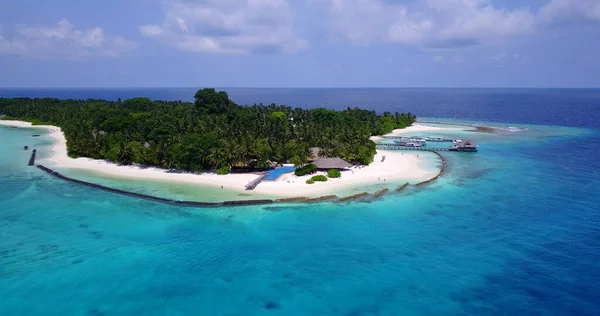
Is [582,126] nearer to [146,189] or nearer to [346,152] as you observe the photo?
[346,152]

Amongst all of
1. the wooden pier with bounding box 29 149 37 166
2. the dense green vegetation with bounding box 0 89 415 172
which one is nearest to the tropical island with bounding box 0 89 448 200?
the dense green vegetation with bounding box 0 89 415 172

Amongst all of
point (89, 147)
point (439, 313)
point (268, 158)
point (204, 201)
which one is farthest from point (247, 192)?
point (89, 147)

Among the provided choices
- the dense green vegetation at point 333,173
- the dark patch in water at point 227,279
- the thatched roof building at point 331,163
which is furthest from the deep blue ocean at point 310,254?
the thatched roof building at point 331,163

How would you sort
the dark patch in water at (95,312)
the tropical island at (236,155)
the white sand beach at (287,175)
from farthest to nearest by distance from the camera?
the tropical island at (236,155) → the white sand beach at (287,175) → the dark patch in water at (95,312)

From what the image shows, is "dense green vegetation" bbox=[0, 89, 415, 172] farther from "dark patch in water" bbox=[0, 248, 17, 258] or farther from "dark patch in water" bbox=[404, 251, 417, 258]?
"dark patch in water" bbox=[404, 251, 417, 258]

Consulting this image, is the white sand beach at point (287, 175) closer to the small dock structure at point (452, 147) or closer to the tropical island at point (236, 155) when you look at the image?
the tropical island at point (236, 155)
